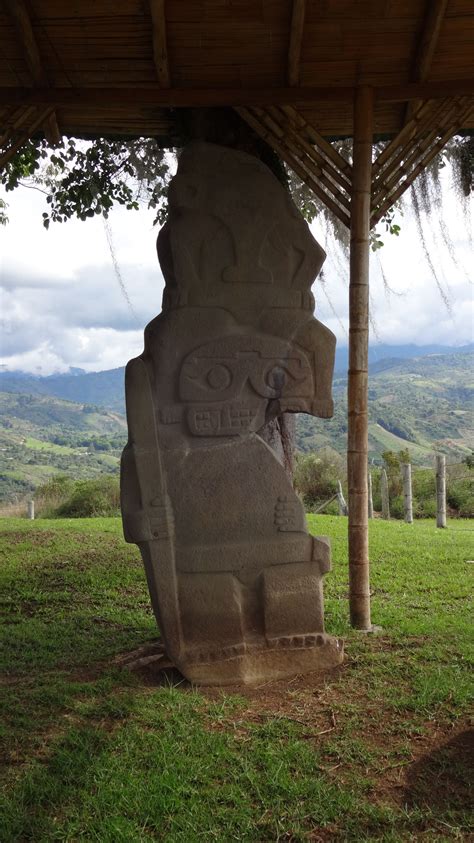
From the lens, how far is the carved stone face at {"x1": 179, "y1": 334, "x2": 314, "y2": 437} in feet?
16.3

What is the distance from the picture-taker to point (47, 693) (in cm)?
464

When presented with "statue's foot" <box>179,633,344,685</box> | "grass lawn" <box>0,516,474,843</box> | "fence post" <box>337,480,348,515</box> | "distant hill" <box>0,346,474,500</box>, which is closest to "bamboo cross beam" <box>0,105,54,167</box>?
"grass lawn" <box>0,516,474,843</box>

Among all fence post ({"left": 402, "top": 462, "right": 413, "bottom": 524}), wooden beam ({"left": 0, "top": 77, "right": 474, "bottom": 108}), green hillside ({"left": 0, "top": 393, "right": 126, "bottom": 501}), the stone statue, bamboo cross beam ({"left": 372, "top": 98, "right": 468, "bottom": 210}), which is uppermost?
wooden beam ({"left": 0, "top": 77, "right": 474, "bottom": 108})

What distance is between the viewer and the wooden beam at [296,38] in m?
4.95

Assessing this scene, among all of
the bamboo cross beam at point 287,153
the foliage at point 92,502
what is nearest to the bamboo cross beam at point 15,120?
the bamboo cross beam at point 287,153

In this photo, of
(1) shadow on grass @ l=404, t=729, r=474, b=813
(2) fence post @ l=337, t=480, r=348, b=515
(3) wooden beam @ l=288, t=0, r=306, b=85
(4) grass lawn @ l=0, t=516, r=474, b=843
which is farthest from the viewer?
(2) fence post @ l=337, t=480, r=348, b=515

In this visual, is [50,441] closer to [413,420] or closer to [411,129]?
[413,420]

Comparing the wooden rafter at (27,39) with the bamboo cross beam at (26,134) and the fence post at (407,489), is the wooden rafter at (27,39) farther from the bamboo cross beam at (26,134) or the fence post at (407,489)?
the fence post at (407,489)

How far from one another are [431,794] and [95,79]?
5058 mm

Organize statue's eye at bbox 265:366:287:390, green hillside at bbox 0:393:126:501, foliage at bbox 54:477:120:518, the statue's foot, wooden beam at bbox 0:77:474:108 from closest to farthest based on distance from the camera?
1. the statue's foot
2. statue's eye at bbox 265:366:287:390
3. wooden beam at bbox 0:77:474:108
4. foliage at bbox 54:477:120:518
5. green hillside at bbox 0:393:126:501

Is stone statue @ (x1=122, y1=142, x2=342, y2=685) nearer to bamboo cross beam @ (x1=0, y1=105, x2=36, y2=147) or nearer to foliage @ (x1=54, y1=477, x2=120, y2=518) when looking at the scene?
bamboo cross beam @ (x1=0, y1=105, x2=36, y2=147)

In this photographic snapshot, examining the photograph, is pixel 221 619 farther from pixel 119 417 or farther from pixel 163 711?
pixel 119 417

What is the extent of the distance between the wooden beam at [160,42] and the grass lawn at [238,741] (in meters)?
4.12

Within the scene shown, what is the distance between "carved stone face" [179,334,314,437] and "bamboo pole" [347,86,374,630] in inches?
27.3
